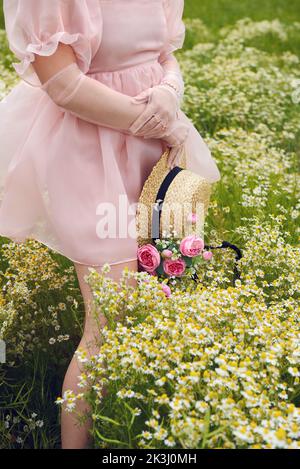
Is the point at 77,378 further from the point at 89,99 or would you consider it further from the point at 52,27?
the point at 52,27

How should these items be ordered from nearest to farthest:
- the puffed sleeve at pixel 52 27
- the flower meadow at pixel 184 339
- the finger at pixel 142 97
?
the flower meadow at pixel 184 339 → the puffed sleeve at pixel 52 27 → the finger at pixel 142 97

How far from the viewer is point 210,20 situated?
8391 mm

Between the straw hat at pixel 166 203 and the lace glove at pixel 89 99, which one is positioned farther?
the straw hat at pixel 166 203

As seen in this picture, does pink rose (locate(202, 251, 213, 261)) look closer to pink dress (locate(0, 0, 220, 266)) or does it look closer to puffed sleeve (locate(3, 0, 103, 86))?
pink dress (locate(0, 0, 220, 266))

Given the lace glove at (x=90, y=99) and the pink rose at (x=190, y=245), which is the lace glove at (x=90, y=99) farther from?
the pink rose at (x=190, y=245)

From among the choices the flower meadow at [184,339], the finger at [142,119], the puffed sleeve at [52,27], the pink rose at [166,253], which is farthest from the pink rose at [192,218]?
the puffed sleeve at [52,27]

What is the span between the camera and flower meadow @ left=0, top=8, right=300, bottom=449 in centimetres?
190

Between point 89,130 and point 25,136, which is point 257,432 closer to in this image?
point 89,130

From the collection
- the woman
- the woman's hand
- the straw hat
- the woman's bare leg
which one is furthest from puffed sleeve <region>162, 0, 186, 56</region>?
the woman's bare leg

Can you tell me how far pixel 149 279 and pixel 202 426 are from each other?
0.60 metres

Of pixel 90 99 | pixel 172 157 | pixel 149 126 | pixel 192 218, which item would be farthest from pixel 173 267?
pixel 90 99

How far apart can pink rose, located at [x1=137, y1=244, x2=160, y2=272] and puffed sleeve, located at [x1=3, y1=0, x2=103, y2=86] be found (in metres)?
0.63

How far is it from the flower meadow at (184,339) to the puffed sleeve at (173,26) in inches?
31.5

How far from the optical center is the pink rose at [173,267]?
251 cm
